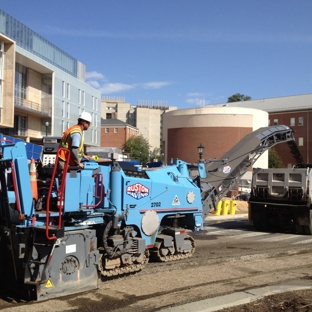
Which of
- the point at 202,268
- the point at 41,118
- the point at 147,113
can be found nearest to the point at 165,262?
the point at 202,268

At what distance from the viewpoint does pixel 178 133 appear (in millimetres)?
63438

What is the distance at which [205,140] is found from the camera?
2404 inches

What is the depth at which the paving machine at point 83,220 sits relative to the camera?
6938mm

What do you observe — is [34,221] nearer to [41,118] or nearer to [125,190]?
[125,190]

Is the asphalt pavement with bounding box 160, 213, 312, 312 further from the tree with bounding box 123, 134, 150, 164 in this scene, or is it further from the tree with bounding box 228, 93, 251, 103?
the tree with bounding box 228, 93, 251, 103

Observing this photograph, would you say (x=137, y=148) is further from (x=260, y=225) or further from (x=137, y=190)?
(x=137, y=190)

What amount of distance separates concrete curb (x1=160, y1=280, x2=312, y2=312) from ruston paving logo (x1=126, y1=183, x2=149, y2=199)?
2.82m

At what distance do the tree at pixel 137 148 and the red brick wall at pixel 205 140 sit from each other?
18115mm

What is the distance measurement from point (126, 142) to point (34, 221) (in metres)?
79.0

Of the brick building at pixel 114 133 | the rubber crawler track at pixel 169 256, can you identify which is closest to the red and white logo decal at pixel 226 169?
the rubber crawler track at pixel 169 256

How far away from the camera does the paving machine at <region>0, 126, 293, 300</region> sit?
6938mm

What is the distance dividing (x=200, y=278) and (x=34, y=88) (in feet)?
119

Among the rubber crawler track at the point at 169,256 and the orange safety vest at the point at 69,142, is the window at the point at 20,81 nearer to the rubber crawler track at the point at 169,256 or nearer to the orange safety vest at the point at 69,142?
the rubber crawler track at the point at 169,256

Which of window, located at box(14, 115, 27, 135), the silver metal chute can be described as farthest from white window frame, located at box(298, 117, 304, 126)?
the silver metal chute
